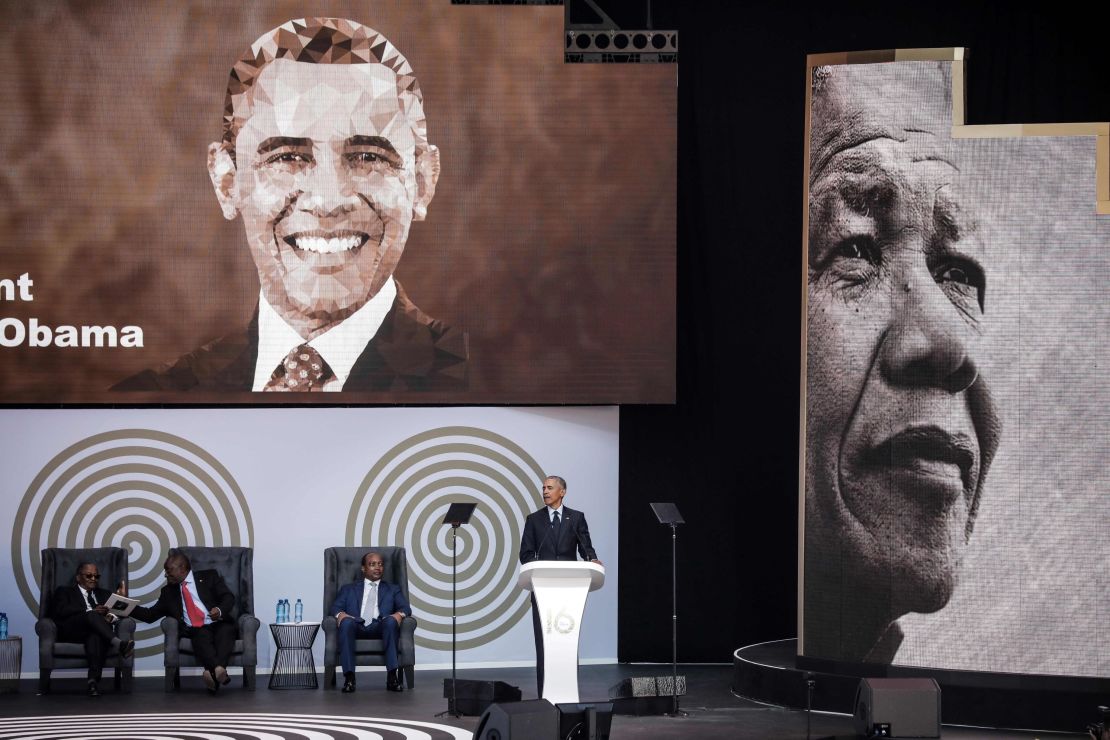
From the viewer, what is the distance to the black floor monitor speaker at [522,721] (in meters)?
6.14

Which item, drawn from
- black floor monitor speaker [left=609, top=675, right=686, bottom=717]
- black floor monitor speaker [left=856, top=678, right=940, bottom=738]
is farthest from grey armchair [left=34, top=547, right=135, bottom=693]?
black floor monitor speaker [left=856, top=678, right=940, bottom=738]

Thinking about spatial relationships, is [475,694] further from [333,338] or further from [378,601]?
[333,338]

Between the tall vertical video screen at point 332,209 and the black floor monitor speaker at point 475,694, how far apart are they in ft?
7.28

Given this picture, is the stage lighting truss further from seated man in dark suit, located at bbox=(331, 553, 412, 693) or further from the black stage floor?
the black stage floor

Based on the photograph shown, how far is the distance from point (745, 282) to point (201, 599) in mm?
4616

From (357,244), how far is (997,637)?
4949mm

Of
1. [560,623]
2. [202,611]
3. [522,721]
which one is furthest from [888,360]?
[202,611]

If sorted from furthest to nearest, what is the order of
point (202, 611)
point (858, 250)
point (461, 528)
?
point (461, 528)
point (202, 611)
point (858, 250)

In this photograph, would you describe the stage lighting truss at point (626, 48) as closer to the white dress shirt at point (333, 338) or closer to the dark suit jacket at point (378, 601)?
the white dress shirt at point (333, 338)

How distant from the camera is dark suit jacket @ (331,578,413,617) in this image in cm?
1011

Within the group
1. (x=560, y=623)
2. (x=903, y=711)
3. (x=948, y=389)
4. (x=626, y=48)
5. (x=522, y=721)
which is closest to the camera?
(x=522, y=721)

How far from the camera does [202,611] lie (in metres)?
9.97

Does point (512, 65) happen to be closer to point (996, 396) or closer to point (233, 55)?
point (233, 55)

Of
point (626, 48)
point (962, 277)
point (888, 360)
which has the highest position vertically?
point (626, 48)
